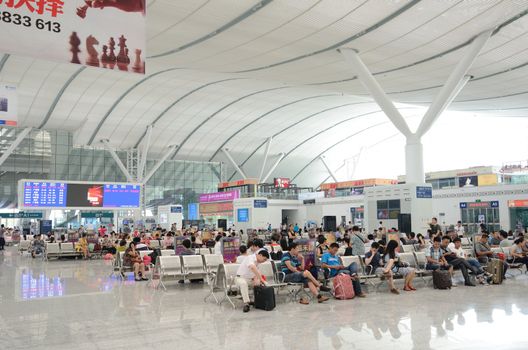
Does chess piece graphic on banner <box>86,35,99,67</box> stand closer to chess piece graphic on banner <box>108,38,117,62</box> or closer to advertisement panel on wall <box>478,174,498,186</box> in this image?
chess piece graphic on banner <box>108,38,117,62</box>

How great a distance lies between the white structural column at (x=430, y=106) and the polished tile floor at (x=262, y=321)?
1029 centimetres

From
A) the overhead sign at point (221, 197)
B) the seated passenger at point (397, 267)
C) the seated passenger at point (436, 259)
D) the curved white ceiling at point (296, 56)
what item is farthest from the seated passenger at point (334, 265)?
the overhead sign at point (221, 197)

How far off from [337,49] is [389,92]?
9.06m

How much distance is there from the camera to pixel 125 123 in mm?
44594

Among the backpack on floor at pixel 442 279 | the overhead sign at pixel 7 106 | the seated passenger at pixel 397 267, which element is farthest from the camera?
the overhead sign at pixel 7 106

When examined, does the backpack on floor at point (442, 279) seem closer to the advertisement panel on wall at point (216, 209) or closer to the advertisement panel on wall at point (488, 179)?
the advertisement panel on wall at point (488, 179)

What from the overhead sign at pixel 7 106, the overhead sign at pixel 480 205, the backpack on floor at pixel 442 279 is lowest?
the backpack on floor at pixel 442 279

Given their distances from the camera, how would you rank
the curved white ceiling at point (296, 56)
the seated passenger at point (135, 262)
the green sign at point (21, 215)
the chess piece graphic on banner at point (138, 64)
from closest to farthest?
the chess piece graphic on banner at point (138, 64) → the seated passenger at point (135, 262) → the curved white ceiling at point (296, 56) → the green sign at point (21, 215)

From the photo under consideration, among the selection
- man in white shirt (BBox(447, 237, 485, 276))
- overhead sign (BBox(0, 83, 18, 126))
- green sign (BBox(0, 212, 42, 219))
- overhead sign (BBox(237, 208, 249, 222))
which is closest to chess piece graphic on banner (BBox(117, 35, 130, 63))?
man in white shirt (BBox(447, 237, 485, 276))

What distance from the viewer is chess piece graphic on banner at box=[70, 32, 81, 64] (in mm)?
6008

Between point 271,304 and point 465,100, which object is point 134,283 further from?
point 465,100

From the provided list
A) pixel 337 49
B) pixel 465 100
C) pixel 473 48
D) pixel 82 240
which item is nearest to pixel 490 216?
pixel 465 100

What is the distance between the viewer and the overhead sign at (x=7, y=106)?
49.5 ft

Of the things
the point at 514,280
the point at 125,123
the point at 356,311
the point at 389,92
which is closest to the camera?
the point at 356,311
